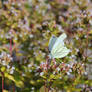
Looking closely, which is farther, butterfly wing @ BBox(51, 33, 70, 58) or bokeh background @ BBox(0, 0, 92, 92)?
bokeh background @ BBox(0, 0, 92, 92)

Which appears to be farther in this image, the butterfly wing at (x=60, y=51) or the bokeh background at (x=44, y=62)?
the bokeh background at (x=44, y=62)

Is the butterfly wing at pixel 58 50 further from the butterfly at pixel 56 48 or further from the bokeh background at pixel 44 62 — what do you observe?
the bokeh background at pixel 44 62

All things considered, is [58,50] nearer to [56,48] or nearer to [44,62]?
[56,48]

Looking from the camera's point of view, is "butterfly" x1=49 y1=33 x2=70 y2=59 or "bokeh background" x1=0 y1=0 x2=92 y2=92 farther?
"bokeh background" x1=0 y1=0 x2=92 y2=92

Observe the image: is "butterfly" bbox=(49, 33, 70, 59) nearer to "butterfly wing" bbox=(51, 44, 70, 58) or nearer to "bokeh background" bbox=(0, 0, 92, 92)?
"butterfly wing" bbox=(51, 44, 70, 58)

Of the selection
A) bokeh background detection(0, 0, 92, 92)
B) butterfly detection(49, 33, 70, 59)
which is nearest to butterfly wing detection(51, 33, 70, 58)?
butterfly detection(49, 33, 70, 59)

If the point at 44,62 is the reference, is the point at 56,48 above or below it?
above

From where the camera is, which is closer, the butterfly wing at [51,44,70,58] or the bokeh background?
the butterfly wing at [51,44,70,58]

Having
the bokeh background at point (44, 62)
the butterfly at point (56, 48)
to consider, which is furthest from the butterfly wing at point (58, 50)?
the bokeh background at point (44, 62)

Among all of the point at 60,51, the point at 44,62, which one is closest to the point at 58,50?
the point at 60,51

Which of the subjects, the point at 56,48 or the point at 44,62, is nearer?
the point at 56,48

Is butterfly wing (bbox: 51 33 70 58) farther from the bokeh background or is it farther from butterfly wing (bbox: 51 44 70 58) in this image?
the bokeh background

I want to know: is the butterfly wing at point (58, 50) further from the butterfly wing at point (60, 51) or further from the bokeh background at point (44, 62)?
the bokeh background at point (44, 62)
